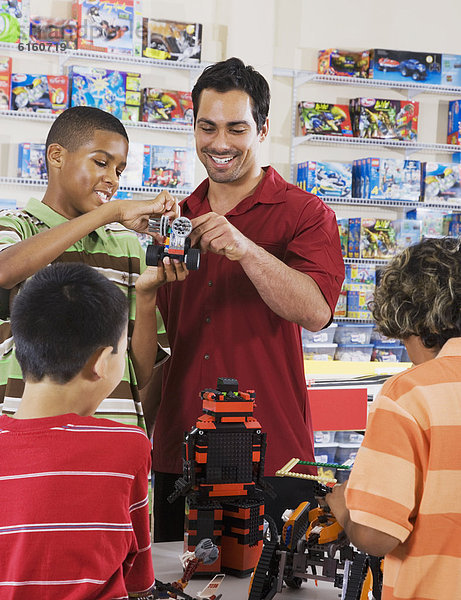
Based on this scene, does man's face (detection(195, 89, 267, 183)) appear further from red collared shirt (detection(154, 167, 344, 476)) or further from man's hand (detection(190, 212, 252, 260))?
man's hand (detection(190, 212, 252, 260))

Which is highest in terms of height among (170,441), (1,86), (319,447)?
(1,86)

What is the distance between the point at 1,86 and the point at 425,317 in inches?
144

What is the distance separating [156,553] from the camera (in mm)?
1588

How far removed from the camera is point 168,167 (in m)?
4.54

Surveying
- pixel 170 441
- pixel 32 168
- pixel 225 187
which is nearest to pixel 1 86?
pixel 32 168

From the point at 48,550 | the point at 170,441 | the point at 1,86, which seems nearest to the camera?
the point at 48,550

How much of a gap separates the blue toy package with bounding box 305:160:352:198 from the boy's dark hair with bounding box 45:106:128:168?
3.13 metres

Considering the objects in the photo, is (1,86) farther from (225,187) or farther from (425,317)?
(425,317)

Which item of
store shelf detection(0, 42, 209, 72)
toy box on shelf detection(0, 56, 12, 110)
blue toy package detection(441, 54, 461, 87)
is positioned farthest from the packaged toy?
toy box on shelf detection(0, 56, 12, 110)

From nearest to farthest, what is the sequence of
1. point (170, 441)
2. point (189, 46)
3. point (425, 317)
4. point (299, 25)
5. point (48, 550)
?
point (48, 550) < point (425, 317) < point (170, 441) < point (189, 46) < point (299, 25)

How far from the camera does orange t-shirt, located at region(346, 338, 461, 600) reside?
3.62 feet

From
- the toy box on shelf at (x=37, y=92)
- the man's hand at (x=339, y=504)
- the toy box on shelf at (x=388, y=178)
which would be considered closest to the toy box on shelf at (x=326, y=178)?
the toy box on shelf at (x=388, y=178)

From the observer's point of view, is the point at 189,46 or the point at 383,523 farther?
the point at 189,46

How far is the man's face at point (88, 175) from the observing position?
1739 millimetres
